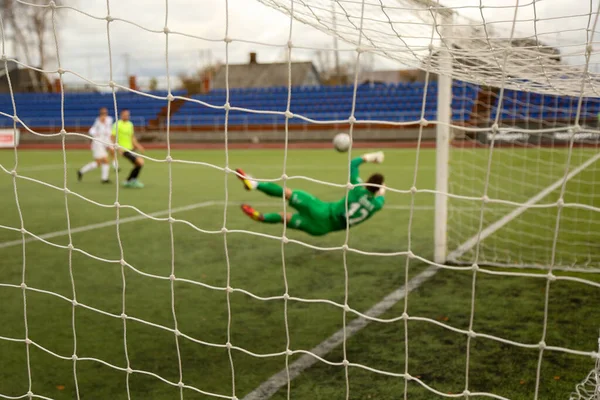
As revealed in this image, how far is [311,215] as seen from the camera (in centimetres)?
548

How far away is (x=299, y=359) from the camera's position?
3.51 meters

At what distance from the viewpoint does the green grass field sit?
3.25m

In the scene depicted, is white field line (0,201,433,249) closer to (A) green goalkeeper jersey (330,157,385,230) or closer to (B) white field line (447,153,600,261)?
(B) white field line (447,153,600,261)

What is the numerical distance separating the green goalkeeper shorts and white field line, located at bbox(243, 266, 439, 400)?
2.87 feet

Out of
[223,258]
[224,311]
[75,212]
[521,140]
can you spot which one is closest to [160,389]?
[224,311]

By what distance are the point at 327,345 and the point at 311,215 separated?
74.5 inches

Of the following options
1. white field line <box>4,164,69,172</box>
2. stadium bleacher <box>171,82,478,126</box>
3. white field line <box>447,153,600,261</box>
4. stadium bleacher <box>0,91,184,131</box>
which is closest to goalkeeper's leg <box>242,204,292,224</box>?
white field line <box>447,153,600,261</box>

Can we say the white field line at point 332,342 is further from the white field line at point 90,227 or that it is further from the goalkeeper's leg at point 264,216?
the white field line at point 90,227

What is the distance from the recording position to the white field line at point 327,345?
313 cm

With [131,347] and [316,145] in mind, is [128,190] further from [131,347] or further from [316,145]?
[316,145]

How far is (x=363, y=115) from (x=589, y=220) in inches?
774

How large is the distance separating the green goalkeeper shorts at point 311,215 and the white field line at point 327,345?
875 millimetres

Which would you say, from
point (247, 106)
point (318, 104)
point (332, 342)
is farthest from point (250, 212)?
point (247, 106)

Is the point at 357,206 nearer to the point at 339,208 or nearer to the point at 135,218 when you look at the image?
the point at 339,208
